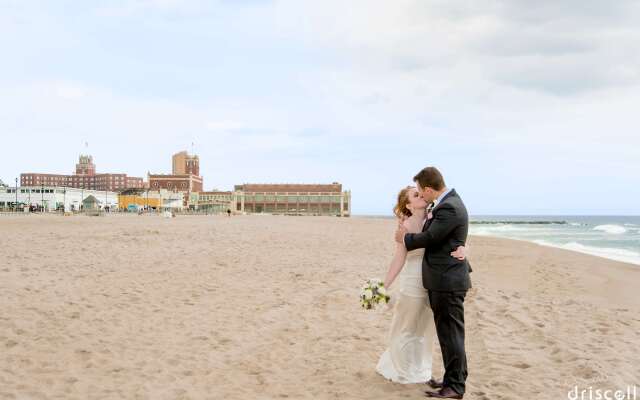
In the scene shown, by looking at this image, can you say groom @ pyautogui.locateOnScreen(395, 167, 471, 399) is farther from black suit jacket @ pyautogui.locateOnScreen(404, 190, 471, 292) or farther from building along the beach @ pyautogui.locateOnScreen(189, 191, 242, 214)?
building along the beach @ pyautogui.locateOnScreen(189, 191, 242, 214)

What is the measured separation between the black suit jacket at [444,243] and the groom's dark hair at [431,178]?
111 mm

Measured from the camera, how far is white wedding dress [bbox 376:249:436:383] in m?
3.87

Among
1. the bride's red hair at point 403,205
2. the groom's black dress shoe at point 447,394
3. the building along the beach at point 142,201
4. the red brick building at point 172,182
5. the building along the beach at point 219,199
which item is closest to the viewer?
the groom's black dress shoe at point 447,394

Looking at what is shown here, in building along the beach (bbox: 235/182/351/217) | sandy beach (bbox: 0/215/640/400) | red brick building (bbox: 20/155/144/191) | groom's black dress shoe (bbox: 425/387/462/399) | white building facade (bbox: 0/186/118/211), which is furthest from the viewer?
red brick building (bbox: 20/155/144/191)

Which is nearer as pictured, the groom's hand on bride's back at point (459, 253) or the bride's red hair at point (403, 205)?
the groom's hand on bride's back at point (459, 253)

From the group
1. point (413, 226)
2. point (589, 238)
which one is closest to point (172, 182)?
point (589, 238)

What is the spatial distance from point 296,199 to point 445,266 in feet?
398

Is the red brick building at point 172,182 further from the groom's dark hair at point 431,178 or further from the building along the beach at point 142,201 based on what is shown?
the groom's dark hair at point 431,178

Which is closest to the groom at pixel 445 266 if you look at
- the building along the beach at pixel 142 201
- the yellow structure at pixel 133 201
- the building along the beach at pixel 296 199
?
the building along the beach at pixel 142 201

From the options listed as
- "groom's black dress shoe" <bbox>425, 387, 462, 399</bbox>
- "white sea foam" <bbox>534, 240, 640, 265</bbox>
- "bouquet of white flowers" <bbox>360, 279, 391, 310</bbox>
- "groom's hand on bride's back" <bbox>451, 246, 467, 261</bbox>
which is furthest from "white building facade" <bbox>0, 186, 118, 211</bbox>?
"groom's hand on bride's back" <bbox>451, 246, 467, 261</bbox>

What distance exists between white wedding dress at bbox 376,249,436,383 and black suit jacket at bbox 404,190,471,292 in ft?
0.63

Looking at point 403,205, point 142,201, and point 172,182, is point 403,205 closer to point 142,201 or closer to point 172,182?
point 142,201

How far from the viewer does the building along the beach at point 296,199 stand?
4850 inches

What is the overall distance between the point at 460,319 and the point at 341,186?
123 m
